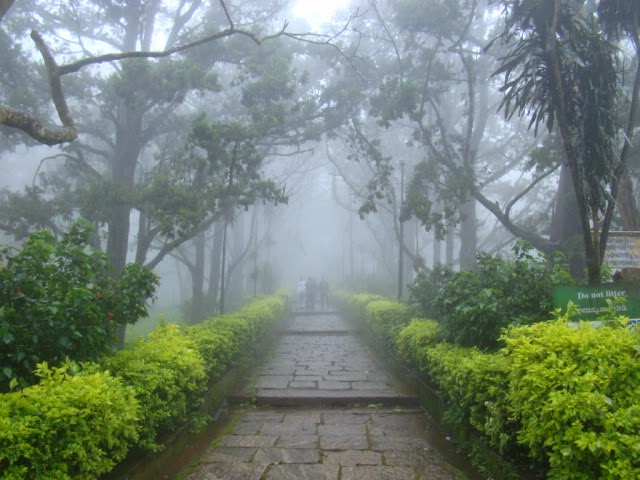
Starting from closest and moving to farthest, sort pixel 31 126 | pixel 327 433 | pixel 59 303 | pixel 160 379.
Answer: pixel 59 303, pixel 160 379, pixel 31 126, pixel 327 433

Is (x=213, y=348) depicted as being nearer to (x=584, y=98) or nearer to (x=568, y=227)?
(x=584, y=98)

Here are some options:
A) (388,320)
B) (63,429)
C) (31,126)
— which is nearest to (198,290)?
(388,320)

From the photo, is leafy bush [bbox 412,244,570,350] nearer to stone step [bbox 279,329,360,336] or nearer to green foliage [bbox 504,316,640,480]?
green foliage [bbox 504,316,640,480]

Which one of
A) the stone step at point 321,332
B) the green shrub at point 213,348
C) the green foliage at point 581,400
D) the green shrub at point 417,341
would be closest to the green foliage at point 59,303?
the green shrub at point 213,348

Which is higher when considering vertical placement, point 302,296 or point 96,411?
point 96,411

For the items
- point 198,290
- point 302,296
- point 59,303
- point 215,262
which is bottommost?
point 302,296

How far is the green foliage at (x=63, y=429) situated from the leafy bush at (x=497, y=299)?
12.4ft

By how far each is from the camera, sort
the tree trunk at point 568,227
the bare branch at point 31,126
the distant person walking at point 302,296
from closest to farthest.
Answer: the bare branch at point 31,126, the tree trunk at point 568,227, the distant person walking at point 302,296

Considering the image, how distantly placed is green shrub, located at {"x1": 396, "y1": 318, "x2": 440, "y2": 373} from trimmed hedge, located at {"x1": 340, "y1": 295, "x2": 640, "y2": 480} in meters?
2.40

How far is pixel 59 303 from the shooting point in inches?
151

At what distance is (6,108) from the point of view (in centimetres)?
433

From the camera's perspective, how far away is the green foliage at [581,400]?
2.61 m

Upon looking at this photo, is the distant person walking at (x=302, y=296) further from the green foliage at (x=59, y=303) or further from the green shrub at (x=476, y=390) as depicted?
the green foliage at (x=59, y=303)

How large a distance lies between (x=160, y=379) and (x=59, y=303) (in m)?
1.07
